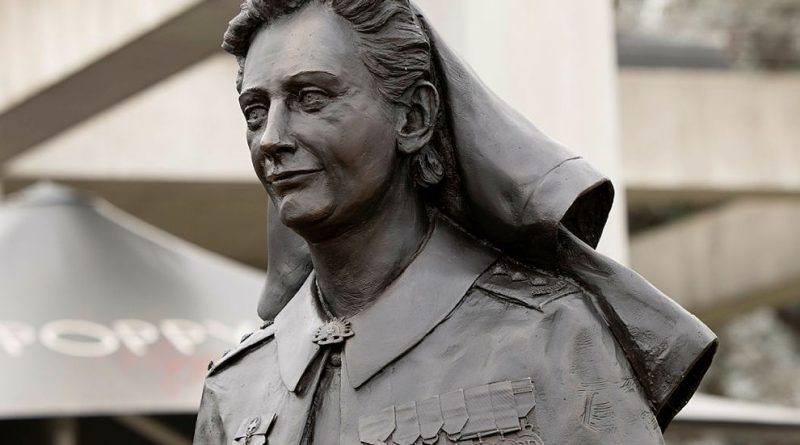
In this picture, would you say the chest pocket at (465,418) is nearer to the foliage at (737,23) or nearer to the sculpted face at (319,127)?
the sculpted face at (319,127)

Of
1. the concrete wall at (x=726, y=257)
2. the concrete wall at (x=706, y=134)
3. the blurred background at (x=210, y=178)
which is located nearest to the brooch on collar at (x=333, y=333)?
the blurred background at (x=210, y=178)

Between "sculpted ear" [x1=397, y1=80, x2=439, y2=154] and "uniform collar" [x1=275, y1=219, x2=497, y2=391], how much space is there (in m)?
0.20

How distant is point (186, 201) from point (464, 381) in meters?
12.4

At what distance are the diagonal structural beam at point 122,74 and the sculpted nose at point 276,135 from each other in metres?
7.19

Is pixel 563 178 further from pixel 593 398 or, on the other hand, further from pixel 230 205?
pixel 230 205

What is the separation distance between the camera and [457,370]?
12.3 feet

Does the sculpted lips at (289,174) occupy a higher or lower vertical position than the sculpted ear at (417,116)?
lower

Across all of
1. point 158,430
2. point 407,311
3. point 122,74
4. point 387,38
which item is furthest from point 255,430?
point 158,430

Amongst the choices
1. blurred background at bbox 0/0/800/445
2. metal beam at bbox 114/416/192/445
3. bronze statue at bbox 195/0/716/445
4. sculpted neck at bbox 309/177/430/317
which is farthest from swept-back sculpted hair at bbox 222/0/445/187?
metal beam at bbox 114/416/192/445

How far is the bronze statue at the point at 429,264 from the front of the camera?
3723 mm

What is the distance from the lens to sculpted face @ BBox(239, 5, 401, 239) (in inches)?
149

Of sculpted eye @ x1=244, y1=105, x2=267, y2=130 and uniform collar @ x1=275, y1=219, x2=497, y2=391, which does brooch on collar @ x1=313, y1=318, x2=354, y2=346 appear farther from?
sculpted eye @ x1=244, y1=105, x2=267, y2=130

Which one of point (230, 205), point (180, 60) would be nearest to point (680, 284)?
point (230, 205)

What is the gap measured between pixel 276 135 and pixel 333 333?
426mm
